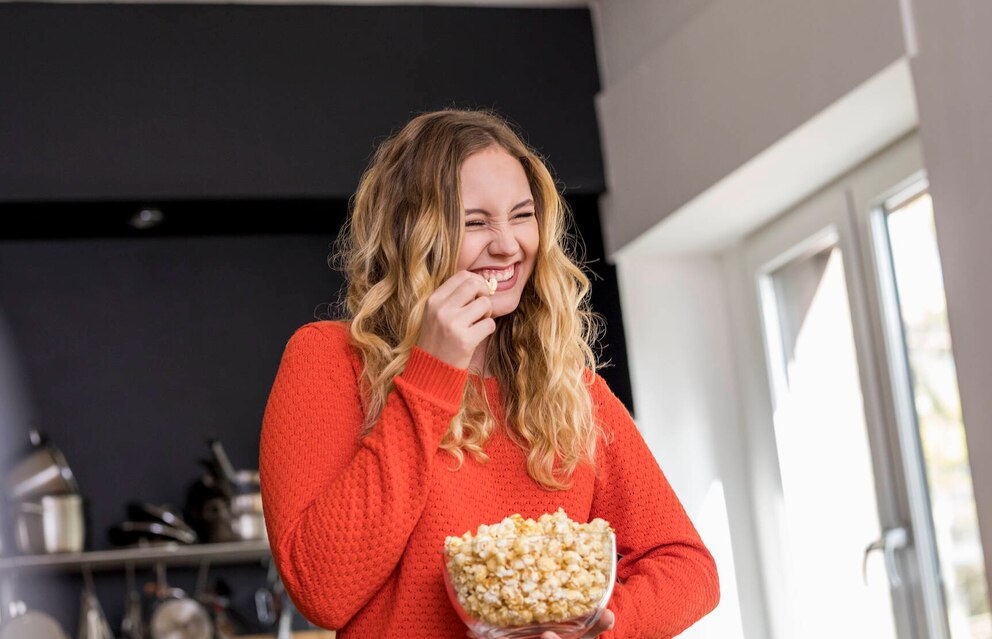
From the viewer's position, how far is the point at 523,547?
1.20 m

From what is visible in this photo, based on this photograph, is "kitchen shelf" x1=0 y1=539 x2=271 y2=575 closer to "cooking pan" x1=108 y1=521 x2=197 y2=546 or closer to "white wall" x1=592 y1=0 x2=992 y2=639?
"cooking pan" x1=108 y1=521 x2=197 y2=546

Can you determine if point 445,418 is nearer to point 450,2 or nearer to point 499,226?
point 499,226

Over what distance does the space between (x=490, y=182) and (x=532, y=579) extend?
0.53m

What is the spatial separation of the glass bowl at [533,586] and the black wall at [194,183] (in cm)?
247

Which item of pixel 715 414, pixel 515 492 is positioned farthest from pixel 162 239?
pixel 515 492

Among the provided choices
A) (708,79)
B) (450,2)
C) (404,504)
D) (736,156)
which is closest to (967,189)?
(736,156)

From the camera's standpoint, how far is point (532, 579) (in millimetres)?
1189

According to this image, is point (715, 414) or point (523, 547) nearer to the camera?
point (523, 547)

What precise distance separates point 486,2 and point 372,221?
237cm

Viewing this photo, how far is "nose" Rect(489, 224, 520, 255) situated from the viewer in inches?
58.7

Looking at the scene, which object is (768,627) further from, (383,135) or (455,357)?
(455,357)

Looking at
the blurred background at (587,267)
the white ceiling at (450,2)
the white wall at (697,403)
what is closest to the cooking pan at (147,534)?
the blurred background at (587,267)

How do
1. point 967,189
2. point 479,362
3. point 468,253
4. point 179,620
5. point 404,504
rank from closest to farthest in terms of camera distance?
point 404,504, point 468,253, point 479,362, point 967,189, point 179,620

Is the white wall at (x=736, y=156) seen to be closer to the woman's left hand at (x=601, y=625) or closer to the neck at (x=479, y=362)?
the neck at (x=479, y=362)
